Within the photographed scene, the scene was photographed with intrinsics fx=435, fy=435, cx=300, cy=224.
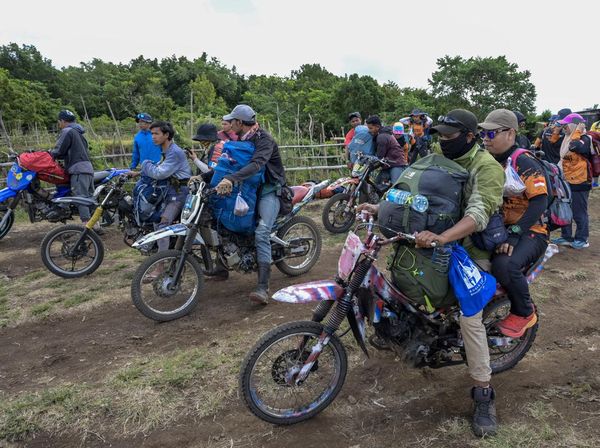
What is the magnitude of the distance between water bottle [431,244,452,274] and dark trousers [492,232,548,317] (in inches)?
21.6

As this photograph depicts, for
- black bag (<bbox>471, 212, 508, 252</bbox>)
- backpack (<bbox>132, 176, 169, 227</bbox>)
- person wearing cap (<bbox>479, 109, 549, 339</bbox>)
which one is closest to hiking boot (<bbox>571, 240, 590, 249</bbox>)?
person wearing cap (<bbox>479, 109, 549, 339</bbox>)

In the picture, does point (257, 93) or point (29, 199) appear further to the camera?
point (257, 93)

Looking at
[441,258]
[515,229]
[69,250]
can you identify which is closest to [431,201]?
[441,258]

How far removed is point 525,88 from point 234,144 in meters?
26.0

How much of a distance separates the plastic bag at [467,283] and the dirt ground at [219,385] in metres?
0.78

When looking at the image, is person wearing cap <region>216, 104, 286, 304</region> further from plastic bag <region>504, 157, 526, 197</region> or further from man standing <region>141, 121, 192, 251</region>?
plastic bag <region>504, 157, 526, 197</region>

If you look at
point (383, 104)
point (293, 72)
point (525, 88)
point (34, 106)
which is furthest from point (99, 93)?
point (525, 88)

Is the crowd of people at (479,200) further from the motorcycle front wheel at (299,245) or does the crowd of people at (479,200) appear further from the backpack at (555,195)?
the motorcycle front wheel at (299,245)

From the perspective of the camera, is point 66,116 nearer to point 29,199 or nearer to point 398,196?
point 29,199

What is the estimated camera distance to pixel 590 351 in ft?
11.8

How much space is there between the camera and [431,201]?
2434 millimetres

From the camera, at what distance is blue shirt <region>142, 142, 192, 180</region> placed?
504 cm

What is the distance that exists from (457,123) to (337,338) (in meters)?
1.46

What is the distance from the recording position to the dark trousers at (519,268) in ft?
9.28
